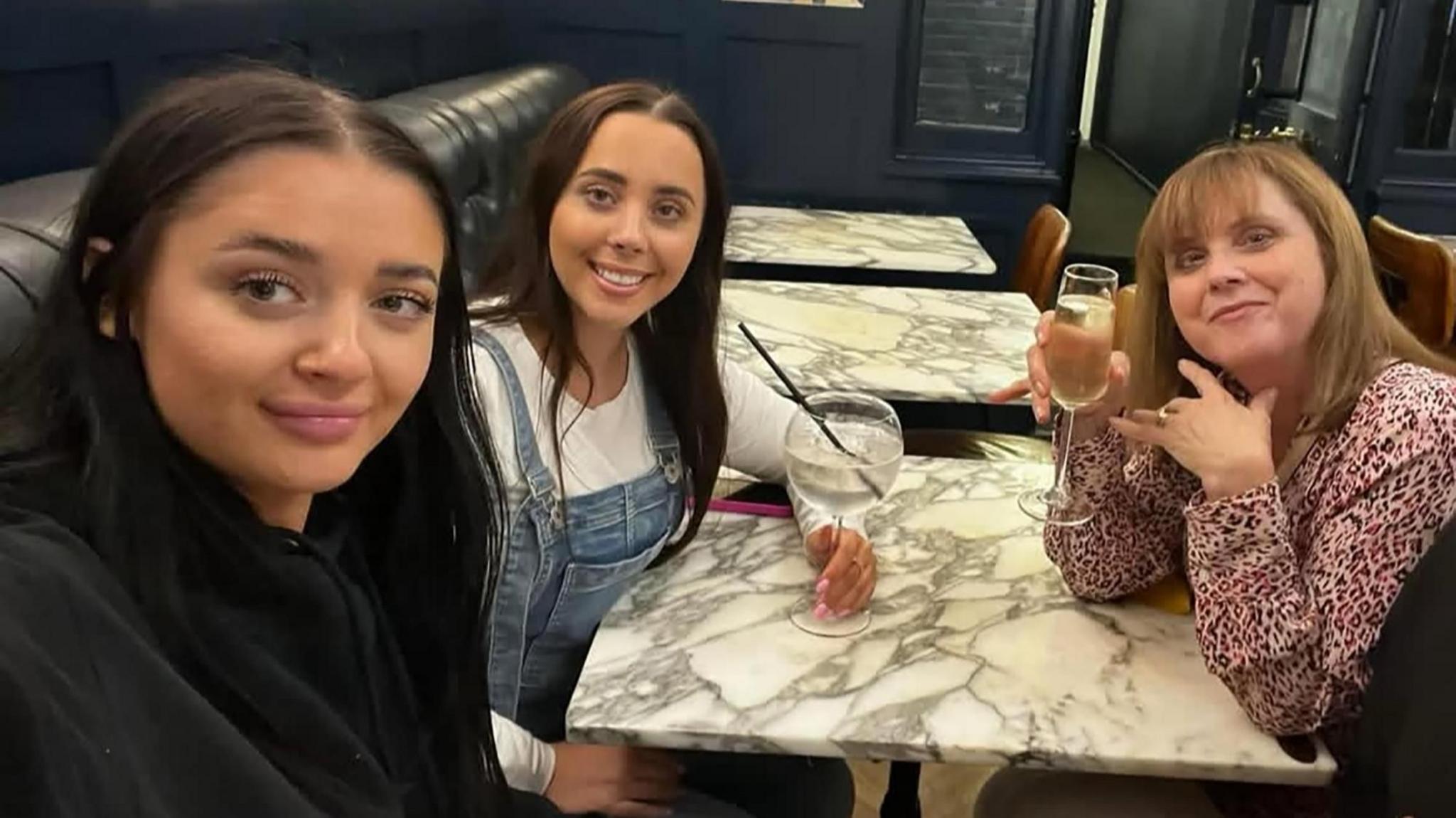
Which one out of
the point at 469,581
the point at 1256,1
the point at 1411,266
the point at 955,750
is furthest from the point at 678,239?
the point at 1256,1

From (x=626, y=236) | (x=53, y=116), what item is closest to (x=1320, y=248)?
(x=626, y=236)

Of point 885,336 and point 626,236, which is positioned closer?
point 626,236

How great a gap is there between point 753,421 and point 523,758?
0.59 metres

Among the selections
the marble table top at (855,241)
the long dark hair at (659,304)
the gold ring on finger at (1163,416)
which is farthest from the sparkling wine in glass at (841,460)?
the marble table top at (855,241)

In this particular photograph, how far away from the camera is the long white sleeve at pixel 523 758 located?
4.23 ft

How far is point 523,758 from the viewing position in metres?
1.31

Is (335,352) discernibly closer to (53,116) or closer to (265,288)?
(265,288)

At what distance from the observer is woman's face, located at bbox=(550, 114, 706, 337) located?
146 cm

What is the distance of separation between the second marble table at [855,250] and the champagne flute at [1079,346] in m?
1.62

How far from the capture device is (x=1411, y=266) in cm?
291

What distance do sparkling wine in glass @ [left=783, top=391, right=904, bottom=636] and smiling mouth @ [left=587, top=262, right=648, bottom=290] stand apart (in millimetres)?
262

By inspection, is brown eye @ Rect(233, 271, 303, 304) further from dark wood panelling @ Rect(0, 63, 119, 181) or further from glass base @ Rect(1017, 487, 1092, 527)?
dark wood panelling @ Rect(0, 63, 119, 181)

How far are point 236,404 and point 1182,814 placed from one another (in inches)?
41.2

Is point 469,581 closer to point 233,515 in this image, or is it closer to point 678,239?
point 233,515
